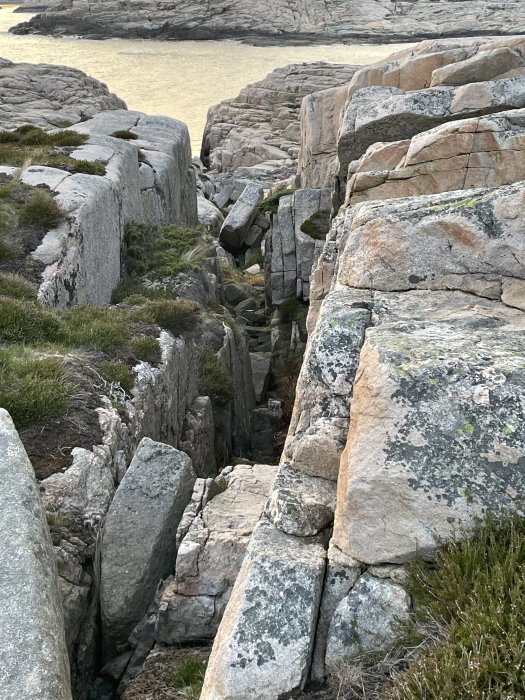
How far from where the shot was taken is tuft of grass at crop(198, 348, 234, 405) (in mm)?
17453

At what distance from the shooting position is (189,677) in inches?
271

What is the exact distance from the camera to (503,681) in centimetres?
433

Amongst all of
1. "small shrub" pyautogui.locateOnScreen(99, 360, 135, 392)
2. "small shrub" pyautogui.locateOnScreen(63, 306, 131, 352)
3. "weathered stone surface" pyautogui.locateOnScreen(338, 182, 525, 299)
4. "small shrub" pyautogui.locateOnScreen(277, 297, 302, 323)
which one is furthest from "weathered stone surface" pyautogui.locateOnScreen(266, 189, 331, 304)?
"weathered stone surface" pyautogui.locateOnScreen(338, 182, 525, 299)

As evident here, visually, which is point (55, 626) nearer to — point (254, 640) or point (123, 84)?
point (254, 640)

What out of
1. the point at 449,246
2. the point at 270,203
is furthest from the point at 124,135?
the point at 449,246

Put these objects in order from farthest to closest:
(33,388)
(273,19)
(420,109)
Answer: (273,19) → (420,109) → (33,388)

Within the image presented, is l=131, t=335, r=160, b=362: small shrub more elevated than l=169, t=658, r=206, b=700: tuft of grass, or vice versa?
l=169, t=658, r=206, b=700: tuft of grass

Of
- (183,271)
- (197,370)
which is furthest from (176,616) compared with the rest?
(183,271)

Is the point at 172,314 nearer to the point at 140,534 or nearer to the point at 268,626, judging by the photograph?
the point at 140,534

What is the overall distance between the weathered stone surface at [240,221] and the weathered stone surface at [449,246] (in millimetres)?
30008

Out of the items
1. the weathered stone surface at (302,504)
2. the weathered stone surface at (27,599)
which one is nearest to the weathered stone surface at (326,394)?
the weathered stone surface at (302,504)

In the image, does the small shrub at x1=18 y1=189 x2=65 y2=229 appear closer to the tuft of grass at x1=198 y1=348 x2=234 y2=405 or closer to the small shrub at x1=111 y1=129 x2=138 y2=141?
the tuft of grass at x1=198 y1=348 x2=234 y2=405

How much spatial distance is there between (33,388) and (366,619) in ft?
23.3

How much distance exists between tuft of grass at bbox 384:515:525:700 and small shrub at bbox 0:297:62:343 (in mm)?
9972
